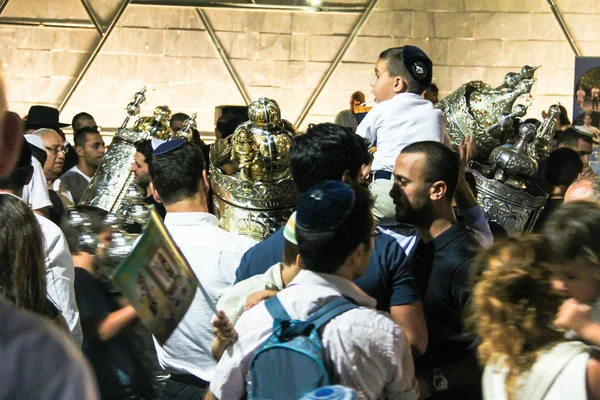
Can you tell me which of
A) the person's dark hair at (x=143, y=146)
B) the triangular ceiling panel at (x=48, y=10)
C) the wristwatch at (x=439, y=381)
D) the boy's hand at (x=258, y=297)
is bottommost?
the wristwatch at (x=439, y=381)

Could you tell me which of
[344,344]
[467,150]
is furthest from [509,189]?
[344,344]

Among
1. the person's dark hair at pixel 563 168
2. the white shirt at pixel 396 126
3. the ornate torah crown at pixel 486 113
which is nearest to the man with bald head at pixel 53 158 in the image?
the white shirt at pixel 396 126

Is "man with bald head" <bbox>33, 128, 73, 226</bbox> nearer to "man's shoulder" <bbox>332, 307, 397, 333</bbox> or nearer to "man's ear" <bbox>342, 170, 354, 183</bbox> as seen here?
"man's ear" <bbox>342, 170, 354, 183</bbox>

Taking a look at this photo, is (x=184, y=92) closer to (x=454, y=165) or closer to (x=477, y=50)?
(x=477, y=50)

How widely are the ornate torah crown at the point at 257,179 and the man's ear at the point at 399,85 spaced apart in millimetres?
512

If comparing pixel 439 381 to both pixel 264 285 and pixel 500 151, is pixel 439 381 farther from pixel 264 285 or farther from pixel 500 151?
pixel 500 151

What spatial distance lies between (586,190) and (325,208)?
4.69 feet

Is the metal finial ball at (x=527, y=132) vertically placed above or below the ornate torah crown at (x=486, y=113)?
below

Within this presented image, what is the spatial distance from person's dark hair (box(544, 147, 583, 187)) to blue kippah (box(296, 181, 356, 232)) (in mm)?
3747

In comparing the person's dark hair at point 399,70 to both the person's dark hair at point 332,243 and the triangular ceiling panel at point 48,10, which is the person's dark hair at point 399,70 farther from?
the triangular ceiling panel at point 48,10

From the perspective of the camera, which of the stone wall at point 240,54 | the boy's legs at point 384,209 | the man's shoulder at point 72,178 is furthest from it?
the stone wall at point 240,54

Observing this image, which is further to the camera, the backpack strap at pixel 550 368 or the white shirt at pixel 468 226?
the white shirt at pixel 468 226

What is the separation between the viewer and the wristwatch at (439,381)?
9.90ft

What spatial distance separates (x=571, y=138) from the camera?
22.4 feet
